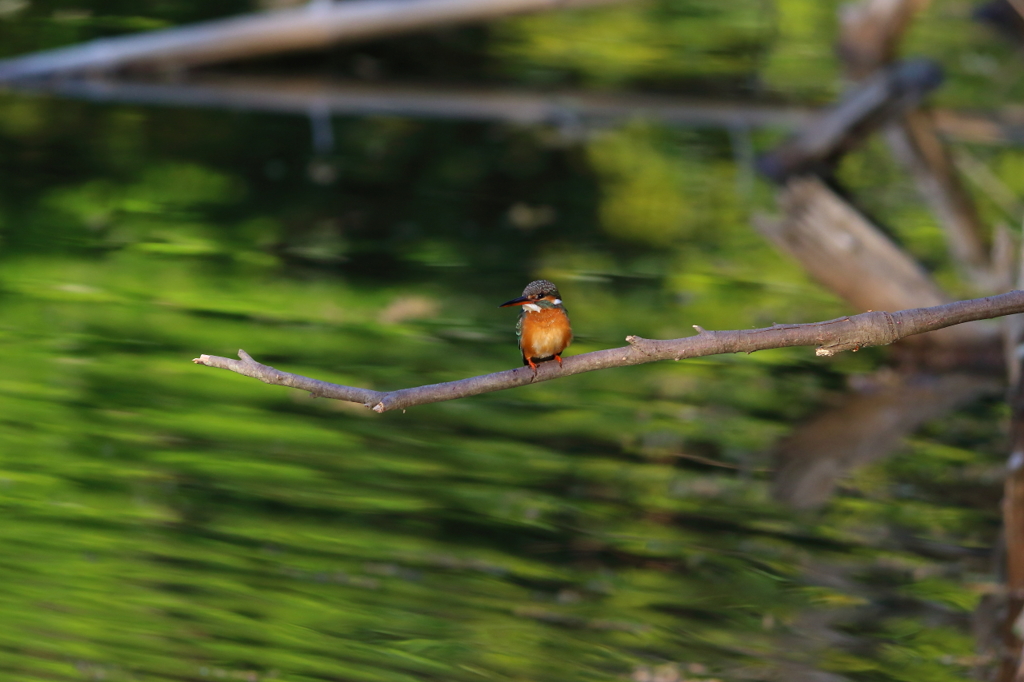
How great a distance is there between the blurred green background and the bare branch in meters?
Answer: 1.42

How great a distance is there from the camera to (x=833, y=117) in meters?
9.82

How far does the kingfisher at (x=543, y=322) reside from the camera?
308 centimetres

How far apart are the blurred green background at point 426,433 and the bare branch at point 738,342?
4.67 ft

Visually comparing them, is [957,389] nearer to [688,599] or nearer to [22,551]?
[688,599]

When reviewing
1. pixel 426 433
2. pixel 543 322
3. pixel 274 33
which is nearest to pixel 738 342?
pixel 543 322

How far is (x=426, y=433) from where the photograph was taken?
5.32 metres

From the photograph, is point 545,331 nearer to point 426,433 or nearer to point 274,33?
point 426,433

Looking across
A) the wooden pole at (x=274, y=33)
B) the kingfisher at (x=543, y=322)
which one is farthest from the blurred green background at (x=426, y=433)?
the kingfisher at (x=543, y=322)

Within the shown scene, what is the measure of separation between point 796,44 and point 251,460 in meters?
9.91

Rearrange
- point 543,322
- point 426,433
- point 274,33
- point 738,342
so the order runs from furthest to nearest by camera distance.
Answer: point 274,33 < point 426,433 < point 543,322 < point 738,342

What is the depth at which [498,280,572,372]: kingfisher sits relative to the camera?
3076 millimetres

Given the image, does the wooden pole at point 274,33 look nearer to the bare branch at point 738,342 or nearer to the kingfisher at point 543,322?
the kingfisher at point 543,322

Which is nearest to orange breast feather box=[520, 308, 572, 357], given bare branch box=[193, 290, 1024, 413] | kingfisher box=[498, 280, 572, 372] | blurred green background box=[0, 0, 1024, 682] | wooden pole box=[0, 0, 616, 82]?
kingfisher box=[498, 280, 572, 372]

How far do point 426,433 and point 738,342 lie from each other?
286 cm
